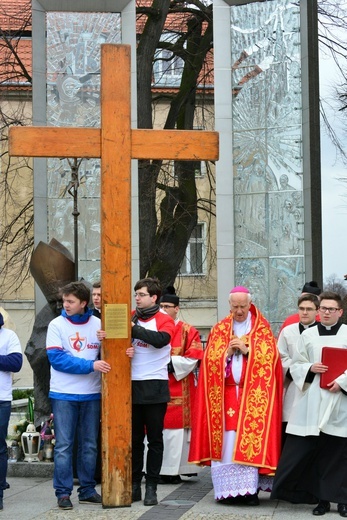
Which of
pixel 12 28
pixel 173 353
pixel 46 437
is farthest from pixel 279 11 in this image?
pixel 12 28

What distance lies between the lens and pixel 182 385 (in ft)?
35.3

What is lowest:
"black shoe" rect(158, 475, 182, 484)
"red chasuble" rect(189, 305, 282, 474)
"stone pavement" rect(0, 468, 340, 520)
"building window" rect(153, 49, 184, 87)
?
"black shoe" rect(158, 475, 182, 484)

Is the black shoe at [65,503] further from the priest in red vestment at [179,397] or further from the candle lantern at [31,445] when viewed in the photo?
the candle lantern at [31,445]

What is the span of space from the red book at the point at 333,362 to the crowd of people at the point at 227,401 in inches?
0.5

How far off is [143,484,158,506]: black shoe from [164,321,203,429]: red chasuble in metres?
1.70

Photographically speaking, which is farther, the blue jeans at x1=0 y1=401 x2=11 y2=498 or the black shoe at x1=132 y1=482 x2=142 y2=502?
the black shoe at x1=132 y1=482 x2=142 y2=502

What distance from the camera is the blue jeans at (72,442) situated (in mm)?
8695

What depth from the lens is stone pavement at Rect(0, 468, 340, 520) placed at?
331 inches

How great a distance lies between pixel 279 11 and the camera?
13.5m

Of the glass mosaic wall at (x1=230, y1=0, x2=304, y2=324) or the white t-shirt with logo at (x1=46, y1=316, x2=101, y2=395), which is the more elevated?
the glass mosaic wall at (x1=230, y1=0, x2=304, y2=324)

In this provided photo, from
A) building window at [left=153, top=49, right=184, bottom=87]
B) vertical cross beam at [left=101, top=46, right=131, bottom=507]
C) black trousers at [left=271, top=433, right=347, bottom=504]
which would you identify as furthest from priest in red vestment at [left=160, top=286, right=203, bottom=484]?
building window at [left=153, top=49, right=184, bottom=87]

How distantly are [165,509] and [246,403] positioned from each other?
1.13 metres

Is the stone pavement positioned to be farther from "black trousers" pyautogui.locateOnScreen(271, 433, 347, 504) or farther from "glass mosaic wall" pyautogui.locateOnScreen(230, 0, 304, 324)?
"glass mosaic wall" pyautogui.locateOnScreen(230, 0, 304, 324)

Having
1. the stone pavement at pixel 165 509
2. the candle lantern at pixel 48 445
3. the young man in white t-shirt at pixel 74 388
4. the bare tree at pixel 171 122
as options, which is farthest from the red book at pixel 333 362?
the bare tree at pixel 171 122
